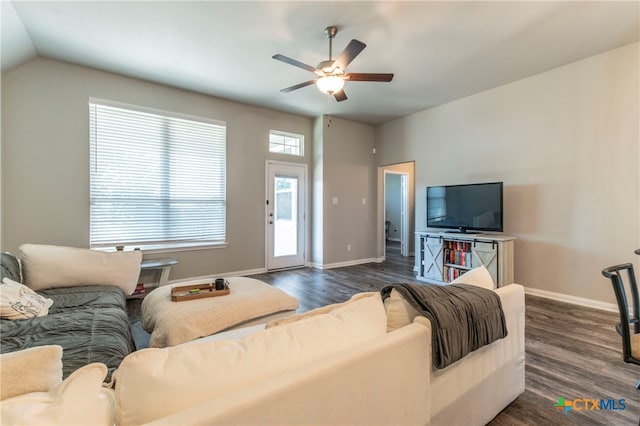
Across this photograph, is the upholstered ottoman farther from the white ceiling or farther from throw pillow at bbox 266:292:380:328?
the white ceiling

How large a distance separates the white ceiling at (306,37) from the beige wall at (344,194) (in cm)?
172

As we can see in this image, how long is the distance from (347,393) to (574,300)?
13.3 ft

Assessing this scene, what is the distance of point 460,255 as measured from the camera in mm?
4305

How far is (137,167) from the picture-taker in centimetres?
407

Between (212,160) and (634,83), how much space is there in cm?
546

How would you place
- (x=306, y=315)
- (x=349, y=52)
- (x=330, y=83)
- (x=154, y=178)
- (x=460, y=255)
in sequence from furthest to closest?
(x=460, y=255) < (x=154, y=178) < (x=330, y=83) < (x=349, y=52) < (x=306, y=315)

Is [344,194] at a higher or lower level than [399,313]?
higher

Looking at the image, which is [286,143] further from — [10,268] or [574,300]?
[574,300]

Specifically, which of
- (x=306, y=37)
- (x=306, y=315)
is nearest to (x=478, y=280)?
(x=306, y=315)

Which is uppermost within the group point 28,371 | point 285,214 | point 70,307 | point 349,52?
point 349,52

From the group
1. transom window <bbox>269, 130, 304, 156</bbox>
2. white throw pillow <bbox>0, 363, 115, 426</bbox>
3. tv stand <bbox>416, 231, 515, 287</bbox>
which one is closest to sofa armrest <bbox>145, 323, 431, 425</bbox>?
white throw pillow <bbox>0, 363, 115, 426</bbox>

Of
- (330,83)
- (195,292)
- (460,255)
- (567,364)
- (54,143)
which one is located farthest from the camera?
(460,255)

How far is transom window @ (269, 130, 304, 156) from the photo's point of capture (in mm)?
5367

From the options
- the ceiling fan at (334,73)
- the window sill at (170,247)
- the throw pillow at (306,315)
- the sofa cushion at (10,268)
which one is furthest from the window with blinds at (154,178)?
the throw pillow at (306,315)
